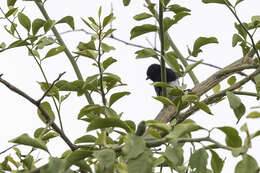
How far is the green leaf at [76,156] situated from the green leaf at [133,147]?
4.2 inches

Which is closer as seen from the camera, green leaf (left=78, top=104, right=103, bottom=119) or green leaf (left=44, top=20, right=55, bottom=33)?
green leaf (left=78, top=104, right=103, bottom=119)

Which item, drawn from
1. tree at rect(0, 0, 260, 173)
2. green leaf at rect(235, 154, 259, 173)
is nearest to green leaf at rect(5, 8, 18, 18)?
tree at rect(0, 0, 260, 173)

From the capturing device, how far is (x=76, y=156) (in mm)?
970

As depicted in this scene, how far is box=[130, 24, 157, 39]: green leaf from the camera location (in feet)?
5.03

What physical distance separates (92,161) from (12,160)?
0.26 meters

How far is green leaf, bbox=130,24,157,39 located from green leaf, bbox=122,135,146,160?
678 mm

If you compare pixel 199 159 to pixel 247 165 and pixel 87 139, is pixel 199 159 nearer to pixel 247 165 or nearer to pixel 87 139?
pixel 247 165

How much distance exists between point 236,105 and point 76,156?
435mm

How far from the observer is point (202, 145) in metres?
1.00

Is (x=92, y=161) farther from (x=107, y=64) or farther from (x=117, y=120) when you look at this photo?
(x=117, y=120)

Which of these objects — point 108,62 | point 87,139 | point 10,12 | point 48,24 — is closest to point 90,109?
point 87,139

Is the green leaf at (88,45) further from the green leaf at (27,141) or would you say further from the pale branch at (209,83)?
the green leaf at (27,141)

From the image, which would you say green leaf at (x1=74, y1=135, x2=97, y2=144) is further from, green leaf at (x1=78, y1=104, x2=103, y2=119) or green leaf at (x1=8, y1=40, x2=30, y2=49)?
green leaf at (x1=8, y1=40, x2=30, y2=49)

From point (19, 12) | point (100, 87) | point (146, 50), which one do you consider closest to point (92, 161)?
point (100, 87)
